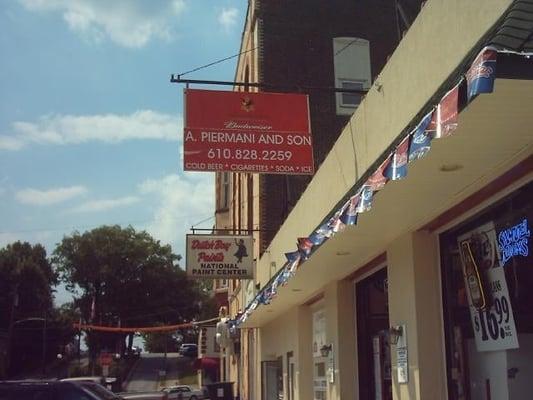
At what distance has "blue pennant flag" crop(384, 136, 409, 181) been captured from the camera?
5199mm

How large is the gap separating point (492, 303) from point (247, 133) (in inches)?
257

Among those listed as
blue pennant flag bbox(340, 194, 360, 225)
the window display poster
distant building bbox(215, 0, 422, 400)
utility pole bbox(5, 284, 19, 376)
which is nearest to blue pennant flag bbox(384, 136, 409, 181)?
blue pennant flag bbox(340, 194, 360, 225)

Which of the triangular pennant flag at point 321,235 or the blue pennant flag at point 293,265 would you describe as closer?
the triangular pennant flag at point 321,235

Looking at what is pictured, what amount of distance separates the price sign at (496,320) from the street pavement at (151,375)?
184 feet

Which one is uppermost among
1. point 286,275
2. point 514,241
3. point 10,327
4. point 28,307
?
point 28,307

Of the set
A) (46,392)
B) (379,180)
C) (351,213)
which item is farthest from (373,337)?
(379,180)

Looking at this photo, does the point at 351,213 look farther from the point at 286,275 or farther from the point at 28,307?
the point at 28,307

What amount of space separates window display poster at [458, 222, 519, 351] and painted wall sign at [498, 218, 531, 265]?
0.11 m

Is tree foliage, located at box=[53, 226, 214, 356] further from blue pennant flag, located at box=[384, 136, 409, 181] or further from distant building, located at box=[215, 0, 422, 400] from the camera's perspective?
blue pennant flag, located at box=[384, 136, 409, 181]

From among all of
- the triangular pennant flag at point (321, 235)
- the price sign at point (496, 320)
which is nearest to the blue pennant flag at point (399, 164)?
the price sign at point (496, 320)

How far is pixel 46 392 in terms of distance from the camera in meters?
9.98

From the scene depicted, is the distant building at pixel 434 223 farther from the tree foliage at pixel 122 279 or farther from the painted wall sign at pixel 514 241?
the tree foliage at pixel 122 279

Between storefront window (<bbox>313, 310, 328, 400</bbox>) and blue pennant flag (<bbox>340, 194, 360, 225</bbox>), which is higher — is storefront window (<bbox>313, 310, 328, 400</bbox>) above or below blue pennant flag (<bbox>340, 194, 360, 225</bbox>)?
below

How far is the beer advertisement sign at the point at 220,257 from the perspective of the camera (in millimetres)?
19812
